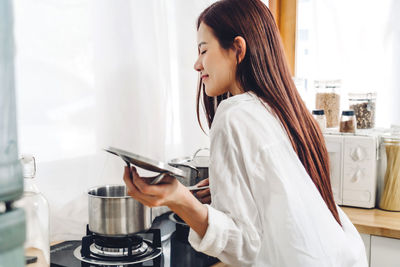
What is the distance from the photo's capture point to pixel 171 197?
2.62 ft

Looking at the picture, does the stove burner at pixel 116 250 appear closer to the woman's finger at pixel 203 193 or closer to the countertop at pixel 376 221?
the woman's finger at pixel 203 193

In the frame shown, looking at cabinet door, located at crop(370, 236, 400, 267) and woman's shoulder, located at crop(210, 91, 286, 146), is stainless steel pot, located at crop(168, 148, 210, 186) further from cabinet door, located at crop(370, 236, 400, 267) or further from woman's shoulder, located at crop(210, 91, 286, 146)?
cabinet door, located at crop(370, 236, 400, 267)

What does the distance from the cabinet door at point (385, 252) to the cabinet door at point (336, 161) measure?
0.34 metres

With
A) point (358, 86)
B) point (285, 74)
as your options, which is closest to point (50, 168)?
point (285, 74)

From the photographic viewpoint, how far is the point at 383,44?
225 cm

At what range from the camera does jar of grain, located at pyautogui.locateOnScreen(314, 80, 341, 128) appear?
7.11 ft

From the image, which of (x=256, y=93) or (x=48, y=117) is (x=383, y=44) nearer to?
(x=256, y=93)

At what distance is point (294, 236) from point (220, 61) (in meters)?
0.47

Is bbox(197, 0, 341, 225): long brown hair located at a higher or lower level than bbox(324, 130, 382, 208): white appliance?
higher

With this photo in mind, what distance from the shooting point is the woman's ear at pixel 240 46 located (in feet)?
3.51

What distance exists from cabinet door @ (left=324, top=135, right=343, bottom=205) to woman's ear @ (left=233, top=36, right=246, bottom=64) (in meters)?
1.06

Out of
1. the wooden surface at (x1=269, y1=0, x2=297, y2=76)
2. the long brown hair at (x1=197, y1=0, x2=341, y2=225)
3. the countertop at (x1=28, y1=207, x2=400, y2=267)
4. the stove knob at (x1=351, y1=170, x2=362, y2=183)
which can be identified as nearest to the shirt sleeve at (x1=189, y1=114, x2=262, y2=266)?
the long brown hair at (x1=197, y1=0, x2=341, y2=225)

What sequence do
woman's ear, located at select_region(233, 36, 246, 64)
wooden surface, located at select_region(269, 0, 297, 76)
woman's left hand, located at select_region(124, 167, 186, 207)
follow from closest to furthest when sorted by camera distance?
woman's left hand, located at select_region(124, 167, 186, 207), woman's ear, located at select_region(233, 36, 246, 64), wooden surface, located at select_region(269, 0, 297, 76)

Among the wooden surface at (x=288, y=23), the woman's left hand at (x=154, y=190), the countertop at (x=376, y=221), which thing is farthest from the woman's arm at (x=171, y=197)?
the wooden surface at (x=288, y=23)
